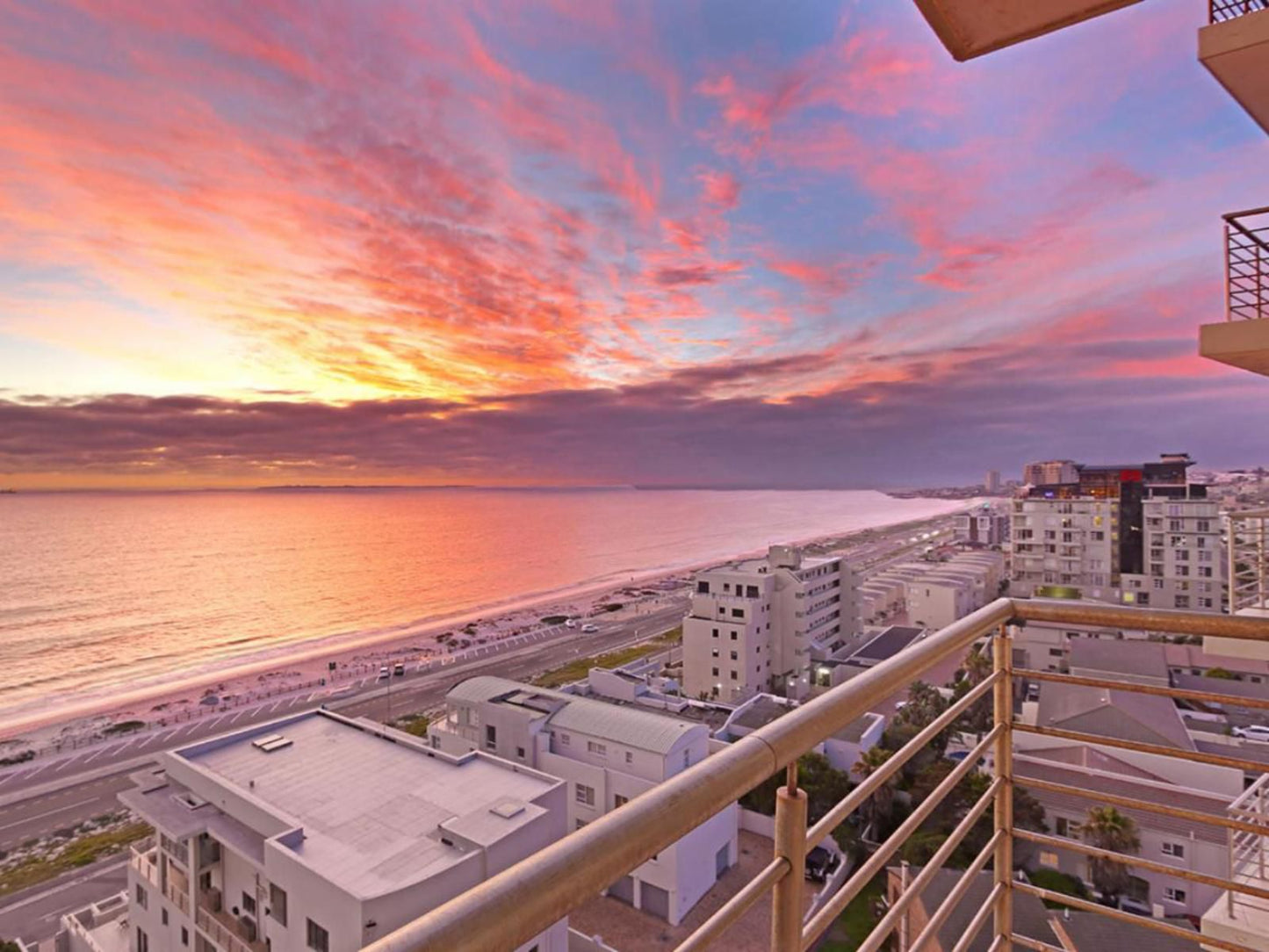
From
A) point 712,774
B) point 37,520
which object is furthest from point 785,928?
point 37,520

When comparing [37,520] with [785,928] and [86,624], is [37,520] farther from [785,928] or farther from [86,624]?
[785,928]

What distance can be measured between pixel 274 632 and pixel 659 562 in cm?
4115

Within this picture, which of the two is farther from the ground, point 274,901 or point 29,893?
point 274,901

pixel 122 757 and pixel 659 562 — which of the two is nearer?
pixel 122 757

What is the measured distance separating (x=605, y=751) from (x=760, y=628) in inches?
517

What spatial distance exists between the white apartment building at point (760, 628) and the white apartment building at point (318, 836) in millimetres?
16028

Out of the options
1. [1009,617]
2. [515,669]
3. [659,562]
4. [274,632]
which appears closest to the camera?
[1009,617]

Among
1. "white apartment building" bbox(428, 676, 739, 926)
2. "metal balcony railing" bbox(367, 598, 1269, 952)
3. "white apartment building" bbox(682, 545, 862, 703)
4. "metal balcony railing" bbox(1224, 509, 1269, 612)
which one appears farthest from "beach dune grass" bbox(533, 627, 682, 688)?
"metal balcony railing" bbox(367, 598, 1269, 952)

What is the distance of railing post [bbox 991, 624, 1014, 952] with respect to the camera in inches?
77.8

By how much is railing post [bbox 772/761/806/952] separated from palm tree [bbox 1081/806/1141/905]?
15.5 meters

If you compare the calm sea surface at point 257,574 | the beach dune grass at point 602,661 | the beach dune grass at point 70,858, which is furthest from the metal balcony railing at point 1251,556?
the calm sea surface at point 257,574

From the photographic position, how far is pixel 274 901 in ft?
29.0

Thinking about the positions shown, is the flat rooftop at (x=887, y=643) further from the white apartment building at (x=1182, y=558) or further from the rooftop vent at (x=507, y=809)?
the rooftop vent at (x=507, y=809)

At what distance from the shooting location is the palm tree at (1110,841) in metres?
12.6
